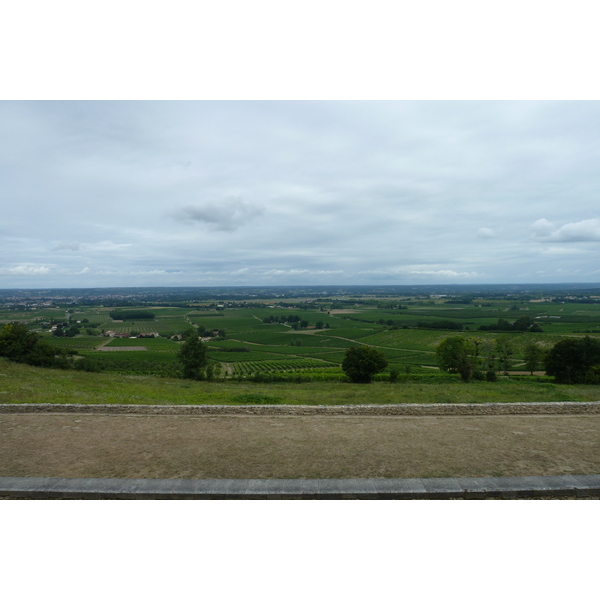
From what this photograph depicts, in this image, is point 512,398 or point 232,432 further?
point 512,398

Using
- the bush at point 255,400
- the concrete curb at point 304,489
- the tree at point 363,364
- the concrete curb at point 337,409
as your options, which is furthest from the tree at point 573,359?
the concrete curb at point 304,489

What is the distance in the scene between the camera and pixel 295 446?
7.45 meters

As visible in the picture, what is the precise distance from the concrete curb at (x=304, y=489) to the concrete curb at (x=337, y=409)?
4.38 meters

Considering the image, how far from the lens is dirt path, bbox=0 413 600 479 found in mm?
6336

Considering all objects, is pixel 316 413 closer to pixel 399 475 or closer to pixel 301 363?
pixel 399 475

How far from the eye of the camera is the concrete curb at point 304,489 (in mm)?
5512

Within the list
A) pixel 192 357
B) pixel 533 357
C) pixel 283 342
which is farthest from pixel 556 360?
pixel 283 342

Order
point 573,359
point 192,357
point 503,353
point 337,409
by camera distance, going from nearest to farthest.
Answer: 1. point 337,409
2. point 573,359
3. point 192,357
4. point 503,353

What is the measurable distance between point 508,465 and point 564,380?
24.5 meters

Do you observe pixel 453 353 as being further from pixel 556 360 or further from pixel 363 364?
pixel 363 364

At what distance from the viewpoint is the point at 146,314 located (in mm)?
97562

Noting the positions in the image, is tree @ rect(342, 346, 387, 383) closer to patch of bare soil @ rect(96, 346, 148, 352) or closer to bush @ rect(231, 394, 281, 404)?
bush @ rect(231, 394, 281, 404)

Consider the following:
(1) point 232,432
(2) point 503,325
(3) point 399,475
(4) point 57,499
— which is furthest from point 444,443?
(2) point 503,325

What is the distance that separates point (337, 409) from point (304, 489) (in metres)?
4.97
